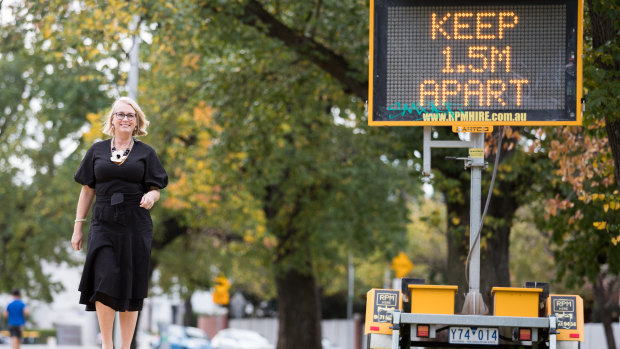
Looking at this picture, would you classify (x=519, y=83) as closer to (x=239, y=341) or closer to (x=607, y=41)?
(x=607, y=41)

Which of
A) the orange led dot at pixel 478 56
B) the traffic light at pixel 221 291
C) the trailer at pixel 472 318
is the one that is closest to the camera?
the trailer at pixel 472 318

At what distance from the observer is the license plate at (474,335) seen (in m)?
7.18

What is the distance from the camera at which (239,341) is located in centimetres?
3941

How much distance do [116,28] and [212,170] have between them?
6.95m

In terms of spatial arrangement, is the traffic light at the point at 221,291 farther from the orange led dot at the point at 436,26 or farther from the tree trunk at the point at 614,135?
the orange led dot at the point at 436,26

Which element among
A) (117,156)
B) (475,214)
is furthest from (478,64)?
(117,156)

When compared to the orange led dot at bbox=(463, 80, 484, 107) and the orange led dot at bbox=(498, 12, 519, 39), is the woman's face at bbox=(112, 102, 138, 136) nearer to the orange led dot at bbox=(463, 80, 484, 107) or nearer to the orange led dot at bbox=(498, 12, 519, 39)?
the orange led dot at bbox=(463, 80, 484, 107)

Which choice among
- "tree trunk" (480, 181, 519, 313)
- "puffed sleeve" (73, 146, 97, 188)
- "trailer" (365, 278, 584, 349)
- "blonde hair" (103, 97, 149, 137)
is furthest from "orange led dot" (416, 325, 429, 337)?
"tree trunk" (480, 181, 519, 313)

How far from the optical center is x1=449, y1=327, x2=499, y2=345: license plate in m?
7.18

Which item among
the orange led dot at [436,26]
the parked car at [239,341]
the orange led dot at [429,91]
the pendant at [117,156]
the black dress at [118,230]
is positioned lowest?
the parked car at [239,341]

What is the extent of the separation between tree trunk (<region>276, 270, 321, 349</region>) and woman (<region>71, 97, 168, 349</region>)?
67.8 feet

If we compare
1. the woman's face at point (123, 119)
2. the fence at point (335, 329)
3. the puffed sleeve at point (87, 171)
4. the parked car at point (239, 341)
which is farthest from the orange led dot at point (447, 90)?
the parked car at point (239, 341)

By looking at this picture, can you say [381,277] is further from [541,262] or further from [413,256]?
[541,262]

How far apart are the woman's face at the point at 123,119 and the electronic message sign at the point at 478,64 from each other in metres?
2.15
